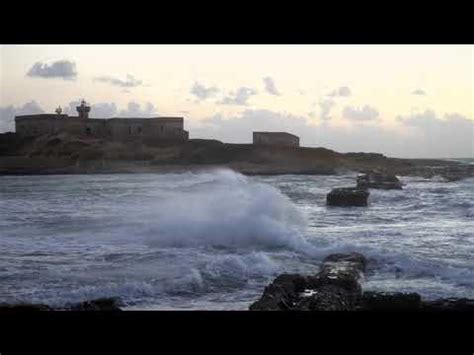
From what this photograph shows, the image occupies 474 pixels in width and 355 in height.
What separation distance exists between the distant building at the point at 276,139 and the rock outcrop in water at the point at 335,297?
2.94 ft

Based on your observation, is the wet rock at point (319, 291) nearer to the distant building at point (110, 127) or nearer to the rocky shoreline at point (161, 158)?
the rocky shoreline at point (161, 158)

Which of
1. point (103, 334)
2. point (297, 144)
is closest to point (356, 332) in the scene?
point (103, 334)

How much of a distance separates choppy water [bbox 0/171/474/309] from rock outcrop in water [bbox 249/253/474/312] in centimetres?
25

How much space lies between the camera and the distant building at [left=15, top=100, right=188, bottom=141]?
3842 mm

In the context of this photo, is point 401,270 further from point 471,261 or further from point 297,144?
point 297,144

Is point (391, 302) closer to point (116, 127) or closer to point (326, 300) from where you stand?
point (326, 300)

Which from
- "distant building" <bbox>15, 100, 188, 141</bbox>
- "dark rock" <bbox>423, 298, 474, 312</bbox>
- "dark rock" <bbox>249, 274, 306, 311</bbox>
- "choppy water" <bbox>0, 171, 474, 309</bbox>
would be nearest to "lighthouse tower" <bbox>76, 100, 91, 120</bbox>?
"distant building" <bbox>15, 100, 188, 141</bbox>

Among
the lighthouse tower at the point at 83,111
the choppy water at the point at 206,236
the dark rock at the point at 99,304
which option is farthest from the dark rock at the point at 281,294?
the lighthouse tower at the point at 83,111

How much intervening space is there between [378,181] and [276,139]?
44.9 inches

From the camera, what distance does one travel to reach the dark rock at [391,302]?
313cm

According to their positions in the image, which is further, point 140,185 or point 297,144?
point 140,185

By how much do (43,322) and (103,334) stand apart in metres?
0.27

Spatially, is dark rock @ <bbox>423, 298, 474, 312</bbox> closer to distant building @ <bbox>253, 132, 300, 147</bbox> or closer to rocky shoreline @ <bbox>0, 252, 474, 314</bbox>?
rocky shoreline @ <bbox>0, 252, 474, 314</bbox>

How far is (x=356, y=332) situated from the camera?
8.46 ft
